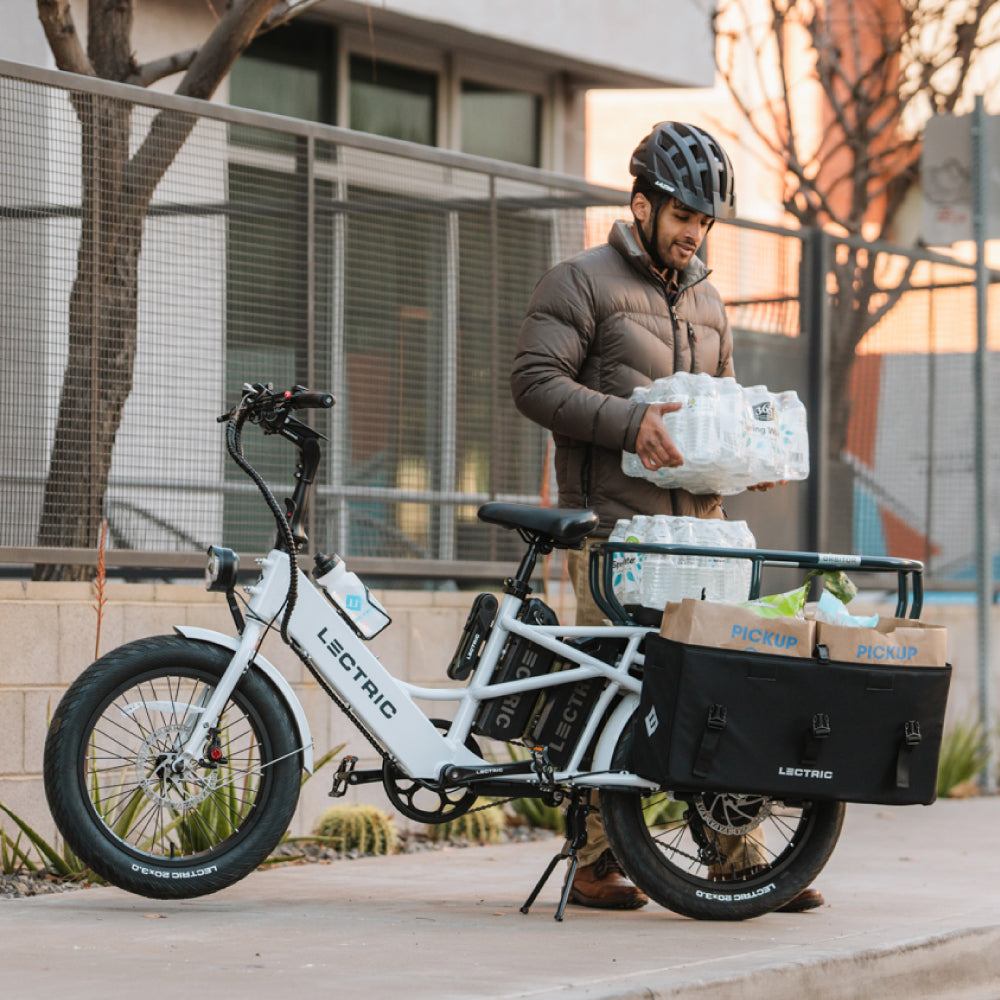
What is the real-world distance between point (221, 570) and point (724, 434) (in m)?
1.50

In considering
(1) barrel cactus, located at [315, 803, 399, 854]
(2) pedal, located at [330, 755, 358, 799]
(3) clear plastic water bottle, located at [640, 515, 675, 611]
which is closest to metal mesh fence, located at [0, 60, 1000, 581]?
(1) barrel cactus, located at [315, 803, 399, 854]

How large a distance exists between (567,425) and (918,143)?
32.2ft

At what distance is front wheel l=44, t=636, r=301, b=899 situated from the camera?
16.5 ft

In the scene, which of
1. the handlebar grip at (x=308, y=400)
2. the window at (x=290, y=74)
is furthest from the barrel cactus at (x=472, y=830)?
the window at (x=290, y=74)

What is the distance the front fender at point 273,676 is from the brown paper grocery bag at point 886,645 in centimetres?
149

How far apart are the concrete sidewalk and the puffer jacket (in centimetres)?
127

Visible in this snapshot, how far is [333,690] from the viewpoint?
17.6 feet

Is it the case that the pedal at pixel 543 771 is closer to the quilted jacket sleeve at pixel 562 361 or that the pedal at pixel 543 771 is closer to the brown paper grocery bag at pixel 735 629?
the brown paper grocery bag at pixel 735 629

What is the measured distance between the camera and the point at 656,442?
17.3ft

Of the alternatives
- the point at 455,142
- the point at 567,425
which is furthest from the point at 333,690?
the point at 455,142

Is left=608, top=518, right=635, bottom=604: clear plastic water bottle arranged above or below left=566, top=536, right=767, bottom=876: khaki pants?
above

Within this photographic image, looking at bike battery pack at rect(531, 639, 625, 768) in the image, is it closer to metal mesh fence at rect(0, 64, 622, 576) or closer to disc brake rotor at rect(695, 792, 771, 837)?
disc brake rotor at rect(695, 792, 771, 837)

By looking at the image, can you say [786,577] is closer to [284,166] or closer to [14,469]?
[284,166]

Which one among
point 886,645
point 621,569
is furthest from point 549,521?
point 886,645
